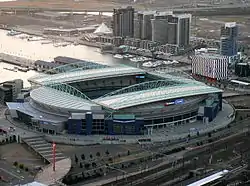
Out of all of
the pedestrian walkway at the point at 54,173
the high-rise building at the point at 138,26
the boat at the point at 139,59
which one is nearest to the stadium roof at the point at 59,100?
the pedestrian walkway at the point at 54,173

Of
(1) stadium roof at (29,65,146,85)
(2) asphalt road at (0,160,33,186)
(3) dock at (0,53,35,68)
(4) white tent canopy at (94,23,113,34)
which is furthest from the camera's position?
(4) white tent canopy at (94,23,113,34)

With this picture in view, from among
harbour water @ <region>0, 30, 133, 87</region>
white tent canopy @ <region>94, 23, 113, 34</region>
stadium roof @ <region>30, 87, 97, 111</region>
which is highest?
white tent canopy @ <region>94, 23, 113, 34</region>

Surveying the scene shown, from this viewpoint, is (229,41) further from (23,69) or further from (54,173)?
(54,173)

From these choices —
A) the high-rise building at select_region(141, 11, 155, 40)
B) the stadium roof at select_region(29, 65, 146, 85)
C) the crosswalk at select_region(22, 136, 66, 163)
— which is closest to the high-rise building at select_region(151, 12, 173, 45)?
the high-rise building at select_region(141, 11, 155, 40)

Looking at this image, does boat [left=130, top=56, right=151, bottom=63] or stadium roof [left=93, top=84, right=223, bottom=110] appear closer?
stadium roof [left=93, top=84, right=223, bottom=110]

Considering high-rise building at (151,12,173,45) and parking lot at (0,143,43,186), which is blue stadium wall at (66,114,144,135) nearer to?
parking lot at (0,143,43,186)

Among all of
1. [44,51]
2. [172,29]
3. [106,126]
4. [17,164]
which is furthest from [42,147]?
[172,29]
